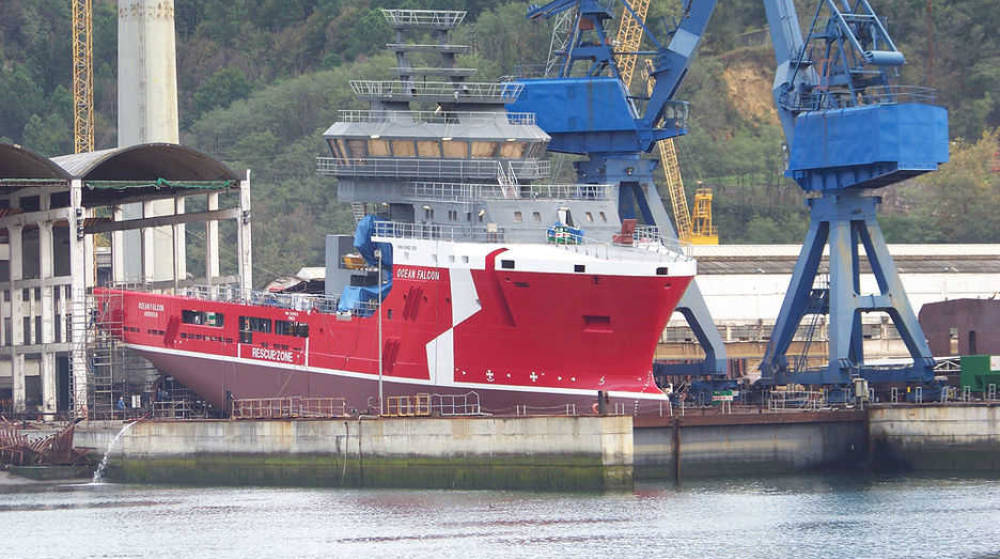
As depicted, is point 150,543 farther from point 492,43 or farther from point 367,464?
→ point 492,43

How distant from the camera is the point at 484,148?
73375 mm

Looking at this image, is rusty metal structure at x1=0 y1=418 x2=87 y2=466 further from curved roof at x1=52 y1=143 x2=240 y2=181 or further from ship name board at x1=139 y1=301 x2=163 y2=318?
curved roof at x1=52 y1=143 x2=240 y2=181

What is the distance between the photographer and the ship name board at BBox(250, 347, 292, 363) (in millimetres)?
72625

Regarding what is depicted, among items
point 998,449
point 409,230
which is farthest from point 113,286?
point 998,449

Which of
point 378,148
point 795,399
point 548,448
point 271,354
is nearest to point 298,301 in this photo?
point 271,354

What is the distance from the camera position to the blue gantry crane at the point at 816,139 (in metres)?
71.0

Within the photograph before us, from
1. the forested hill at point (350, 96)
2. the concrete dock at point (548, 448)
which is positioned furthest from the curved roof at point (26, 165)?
the forested hill at point (350, 96)

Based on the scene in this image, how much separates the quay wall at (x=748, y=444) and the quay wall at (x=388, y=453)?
3578 millimetres

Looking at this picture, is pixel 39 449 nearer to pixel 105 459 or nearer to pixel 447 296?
pixel 105 459

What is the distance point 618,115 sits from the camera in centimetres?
7862

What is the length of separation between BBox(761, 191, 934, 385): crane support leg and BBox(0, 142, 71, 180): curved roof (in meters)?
24.8

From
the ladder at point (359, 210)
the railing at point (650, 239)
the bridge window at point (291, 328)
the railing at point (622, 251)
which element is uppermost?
the ladder at point (359, 210)

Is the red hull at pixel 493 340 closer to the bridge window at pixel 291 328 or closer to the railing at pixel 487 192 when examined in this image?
the bridge window at pixel 291 328

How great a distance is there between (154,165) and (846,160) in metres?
24.8
